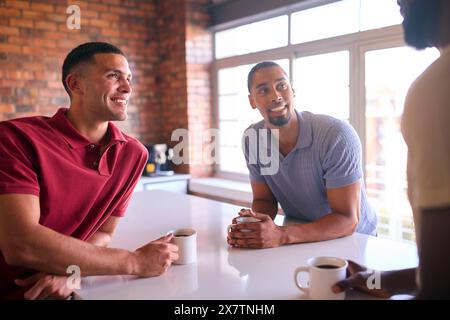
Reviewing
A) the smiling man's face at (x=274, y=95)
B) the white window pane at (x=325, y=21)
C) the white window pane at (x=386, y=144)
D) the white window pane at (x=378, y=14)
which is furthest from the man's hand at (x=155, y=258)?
the white window pane at (x=325, y=21)

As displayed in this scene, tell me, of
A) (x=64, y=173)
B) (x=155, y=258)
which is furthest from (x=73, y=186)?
(x=155, y=258)

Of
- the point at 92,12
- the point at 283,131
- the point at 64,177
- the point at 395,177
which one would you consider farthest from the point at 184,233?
the point at 92,12

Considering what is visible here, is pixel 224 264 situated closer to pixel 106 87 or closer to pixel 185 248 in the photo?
pixel 185 248

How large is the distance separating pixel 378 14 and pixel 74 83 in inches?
95.0

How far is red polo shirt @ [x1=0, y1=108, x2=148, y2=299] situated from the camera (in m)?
1.25

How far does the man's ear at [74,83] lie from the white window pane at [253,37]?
2.71 meters

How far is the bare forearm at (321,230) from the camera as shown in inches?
57.5

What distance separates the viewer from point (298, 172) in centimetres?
185

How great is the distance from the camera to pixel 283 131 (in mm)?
1975

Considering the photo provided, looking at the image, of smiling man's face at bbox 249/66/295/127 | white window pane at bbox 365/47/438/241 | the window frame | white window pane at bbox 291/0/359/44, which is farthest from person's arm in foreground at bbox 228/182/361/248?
white window pane at bbox 291/0/359/44

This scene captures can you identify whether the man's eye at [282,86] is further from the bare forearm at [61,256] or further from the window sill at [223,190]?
the window sill at [223,190]

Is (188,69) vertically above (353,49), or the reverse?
(188,69)

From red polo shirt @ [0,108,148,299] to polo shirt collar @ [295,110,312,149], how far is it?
2.28 ft
